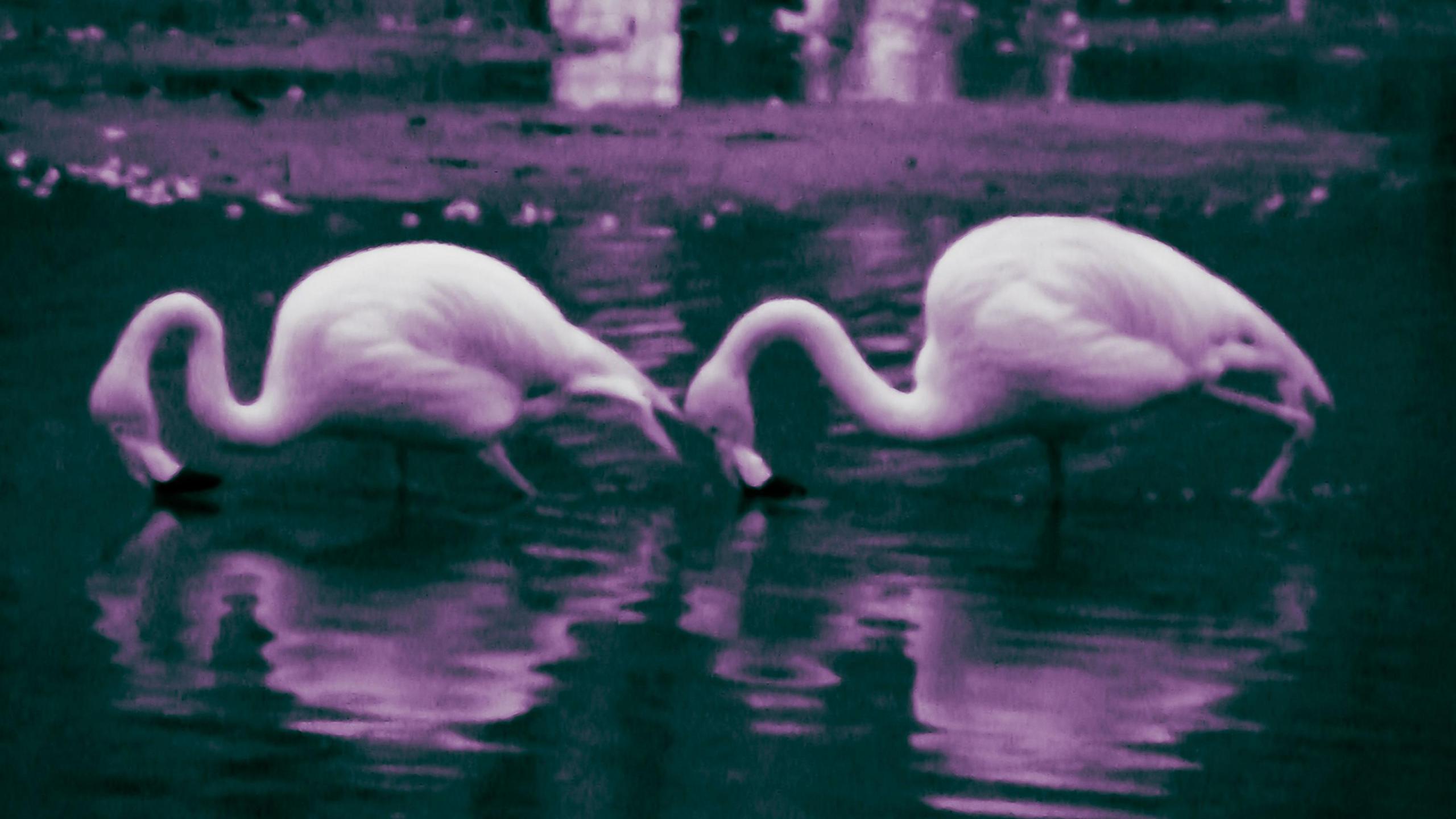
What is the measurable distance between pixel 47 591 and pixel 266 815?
1.44 m

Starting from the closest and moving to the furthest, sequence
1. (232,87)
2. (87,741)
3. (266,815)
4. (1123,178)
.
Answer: (266,815) < (87,741) < (1123,178) < (232,87)

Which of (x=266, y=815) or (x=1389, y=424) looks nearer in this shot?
(x=266, y=815)

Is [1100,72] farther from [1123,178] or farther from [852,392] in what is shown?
[852,392]

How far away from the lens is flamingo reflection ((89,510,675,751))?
372 centimetres

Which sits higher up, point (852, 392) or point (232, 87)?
point (232, 87)

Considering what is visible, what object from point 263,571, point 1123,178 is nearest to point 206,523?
point 263,571

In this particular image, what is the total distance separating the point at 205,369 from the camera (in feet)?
16.8

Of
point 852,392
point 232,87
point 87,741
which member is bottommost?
point 87,741

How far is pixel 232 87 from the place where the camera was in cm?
1046

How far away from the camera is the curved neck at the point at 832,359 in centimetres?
515

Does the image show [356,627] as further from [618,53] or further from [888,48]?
[888,48]

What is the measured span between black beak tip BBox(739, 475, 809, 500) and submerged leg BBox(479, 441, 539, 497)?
0.57 m

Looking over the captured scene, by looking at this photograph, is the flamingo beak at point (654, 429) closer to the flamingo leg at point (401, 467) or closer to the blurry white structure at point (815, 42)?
the flamingo leg at point (401, 467)

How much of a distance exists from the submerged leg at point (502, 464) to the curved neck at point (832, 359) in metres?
0.62
